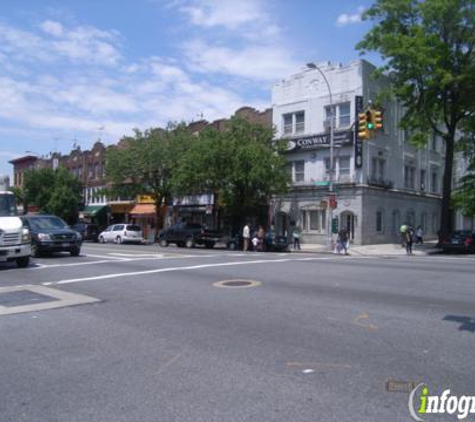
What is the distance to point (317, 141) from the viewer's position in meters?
33.9

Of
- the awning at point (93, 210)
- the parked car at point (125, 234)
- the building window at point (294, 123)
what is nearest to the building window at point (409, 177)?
the building window at point (294, 123)

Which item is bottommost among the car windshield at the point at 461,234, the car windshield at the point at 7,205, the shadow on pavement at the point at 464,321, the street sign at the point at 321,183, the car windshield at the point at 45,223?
the shadow on pavement at the point at 464,321

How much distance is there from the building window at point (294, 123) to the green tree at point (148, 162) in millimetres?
7735

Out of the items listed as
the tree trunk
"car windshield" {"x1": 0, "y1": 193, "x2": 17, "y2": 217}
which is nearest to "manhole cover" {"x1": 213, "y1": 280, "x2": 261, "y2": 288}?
"car windshield" {"x1": 0, "y1": 193, "x2": 17, "y2": 217}

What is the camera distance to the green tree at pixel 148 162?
126 ft

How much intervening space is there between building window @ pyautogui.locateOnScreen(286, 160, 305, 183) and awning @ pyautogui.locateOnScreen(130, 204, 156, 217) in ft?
Answer: 53.1

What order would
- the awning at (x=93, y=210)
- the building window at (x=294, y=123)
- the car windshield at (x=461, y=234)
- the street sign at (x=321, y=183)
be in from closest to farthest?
the car windshield at (x=461, y=234) → the street sign at (x=321, y=183) → the building window at (x=294, y=123) → the awning at (x=93, y=210)

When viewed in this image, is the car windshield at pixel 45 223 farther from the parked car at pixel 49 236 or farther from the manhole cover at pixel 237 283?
the manhole cover at pixel 237 283

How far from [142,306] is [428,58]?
24.4m

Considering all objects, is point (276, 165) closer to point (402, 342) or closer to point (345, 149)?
point (345, 149)

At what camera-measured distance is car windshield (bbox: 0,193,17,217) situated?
16.5m

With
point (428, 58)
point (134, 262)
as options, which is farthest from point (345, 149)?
point (134, 262)

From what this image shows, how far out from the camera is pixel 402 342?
6.33m

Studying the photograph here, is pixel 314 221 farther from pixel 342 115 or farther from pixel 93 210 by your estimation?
pixel 93 210
